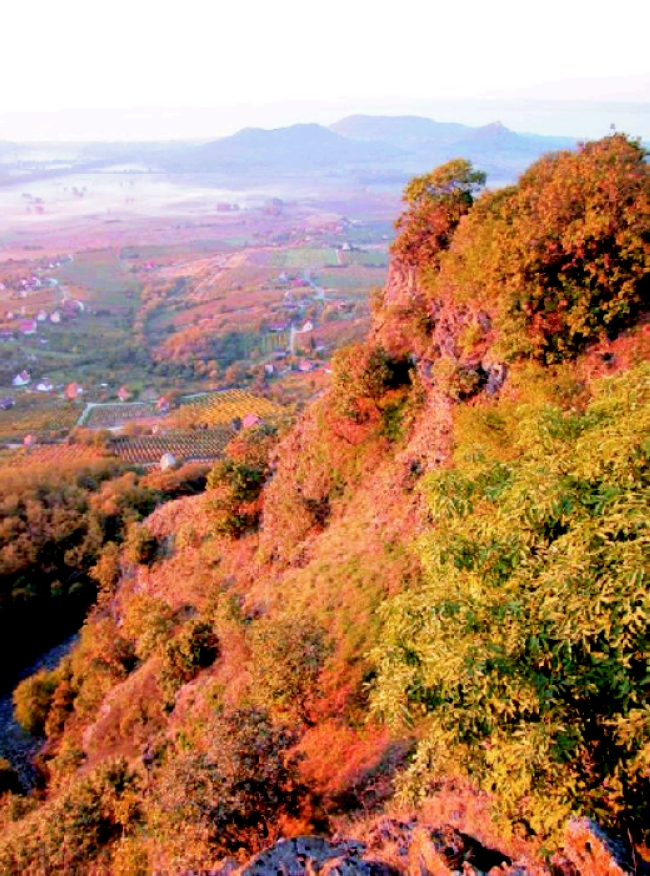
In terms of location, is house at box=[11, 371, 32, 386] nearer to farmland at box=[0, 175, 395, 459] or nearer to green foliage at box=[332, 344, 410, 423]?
farmland at box=[0, 175, 395, 459]

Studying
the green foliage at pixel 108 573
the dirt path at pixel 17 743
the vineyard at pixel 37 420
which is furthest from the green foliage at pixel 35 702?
the vineyard at pixel 37 420

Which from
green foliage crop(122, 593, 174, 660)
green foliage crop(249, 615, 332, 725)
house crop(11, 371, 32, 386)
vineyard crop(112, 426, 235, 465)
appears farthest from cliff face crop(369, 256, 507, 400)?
house crop(11, 371, 32, 386)

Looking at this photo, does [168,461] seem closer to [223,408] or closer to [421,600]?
[223,408]

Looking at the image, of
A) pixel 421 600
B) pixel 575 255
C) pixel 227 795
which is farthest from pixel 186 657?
pixel 575 255

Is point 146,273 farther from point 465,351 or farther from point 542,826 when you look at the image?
point 542,826

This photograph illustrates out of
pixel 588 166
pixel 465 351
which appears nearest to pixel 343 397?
pixel 465 351

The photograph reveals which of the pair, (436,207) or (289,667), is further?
(436,207)

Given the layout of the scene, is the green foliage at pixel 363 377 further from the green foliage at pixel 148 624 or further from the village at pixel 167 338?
the village at pixel 167 338

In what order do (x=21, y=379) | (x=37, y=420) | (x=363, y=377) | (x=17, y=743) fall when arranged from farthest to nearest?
(x=21, y=379) → (x=37, y=420) → (x=17, y=743) → (x=363, y=377)
